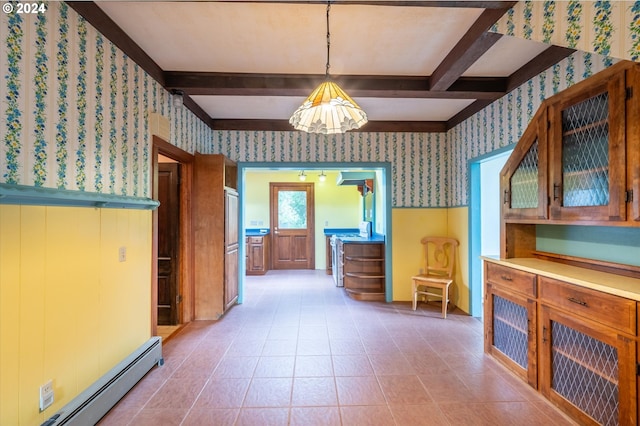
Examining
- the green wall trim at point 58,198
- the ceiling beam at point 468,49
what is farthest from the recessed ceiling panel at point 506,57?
the green wall trim at point 58,198

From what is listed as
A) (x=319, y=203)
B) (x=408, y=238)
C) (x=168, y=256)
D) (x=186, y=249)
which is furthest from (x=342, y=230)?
(x=168, y=256)

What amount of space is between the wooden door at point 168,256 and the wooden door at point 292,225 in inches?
153

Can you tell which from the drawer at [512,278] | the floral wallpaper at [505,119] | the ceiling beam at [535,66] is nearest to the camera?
the drawer at [512,278]

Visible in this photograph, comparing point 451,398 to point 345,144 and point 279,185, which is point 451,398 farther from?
point 279,185

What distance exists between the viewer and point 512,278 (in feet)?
7.79

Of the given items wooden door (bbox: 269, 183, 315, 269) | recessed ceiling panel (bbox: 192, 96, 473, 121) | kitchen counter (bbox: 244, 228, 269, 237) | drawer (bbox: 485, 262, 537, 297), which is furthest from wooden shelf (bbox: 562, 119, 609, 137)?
kitchen counter (bbox: 244, 228, 269, 237)

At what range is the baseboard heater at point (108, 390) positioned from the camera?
169 centimetres

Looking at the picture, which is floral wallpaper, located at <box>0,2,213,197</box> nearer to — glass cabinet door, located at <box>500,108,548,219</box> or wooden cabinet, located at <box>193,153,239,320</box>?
wooden cabinet, located at <box>193,153,239,320</box>

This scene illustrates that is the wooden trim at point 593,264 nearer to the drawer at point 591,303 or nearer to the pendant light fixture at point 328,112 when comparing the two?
the drawer at point 591,303

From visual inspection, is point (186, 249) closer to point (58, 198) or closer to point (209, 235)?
point (209, 235)

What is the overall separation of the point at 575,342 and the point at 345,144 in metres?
3.44

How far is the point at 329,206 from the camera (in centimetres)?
759

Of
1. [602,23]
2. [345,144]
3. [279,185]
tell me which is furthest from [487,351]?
[279,185]

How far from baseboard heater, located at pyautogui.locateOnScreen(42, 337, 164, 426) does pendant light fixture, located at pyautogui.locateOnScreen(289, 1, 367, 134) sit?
6.91 ft
